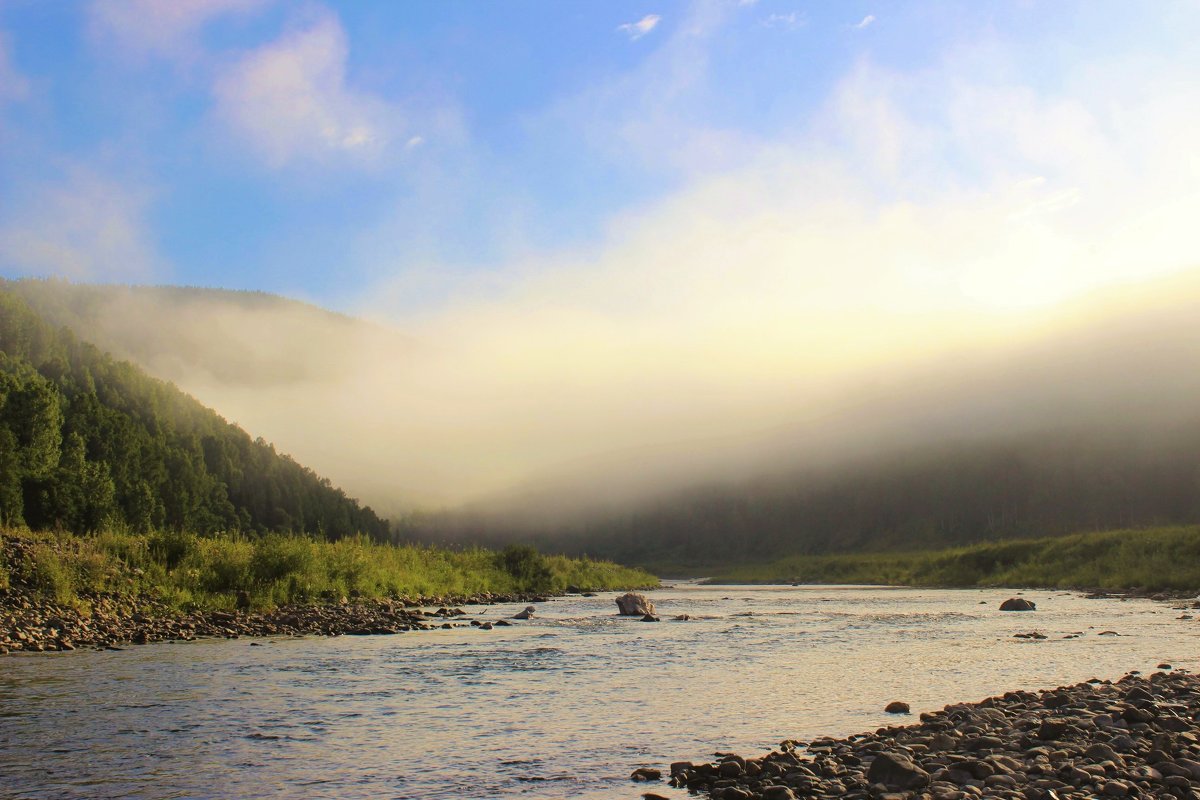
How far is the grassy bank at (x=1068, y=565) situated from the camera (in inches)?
2628

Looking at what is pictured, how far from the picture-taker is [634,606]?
153 feet

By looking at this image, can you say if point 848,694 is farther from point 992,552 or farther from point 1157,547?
point 992,552

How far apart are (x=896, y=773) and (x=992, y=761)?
1.39 metres

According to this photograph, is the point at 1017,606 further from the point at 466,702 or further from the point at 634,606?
the point at 466,702

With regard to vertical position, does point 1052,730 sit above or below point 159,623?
below

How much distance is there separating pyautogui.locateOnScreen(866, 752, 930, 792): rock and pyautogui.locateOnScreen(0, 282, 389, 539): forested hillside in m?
45.3

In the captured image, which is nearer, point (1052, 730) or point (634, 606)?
point (1052, 730)

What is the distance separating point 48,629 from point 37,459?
68317 mm

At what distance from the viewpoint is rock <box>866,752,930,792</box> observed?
9461 mm

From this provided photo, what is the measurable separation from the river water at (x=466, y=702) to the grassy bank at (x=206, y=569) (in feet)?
24.3

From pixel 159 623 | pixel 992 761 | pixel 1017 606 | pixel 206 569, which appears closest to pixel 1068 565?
pixel 1017 606

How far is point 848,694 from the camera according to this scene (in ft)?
56.9

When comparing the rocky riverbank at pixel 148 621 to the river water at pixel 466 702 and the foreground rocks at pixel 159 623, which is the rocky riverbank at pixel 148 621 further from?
the river water at pixel 466 702

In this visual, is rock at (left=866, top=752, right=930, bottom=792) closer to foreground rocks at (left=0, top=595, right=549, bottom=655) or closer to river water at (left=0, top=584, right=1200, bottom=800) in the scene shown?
river water at (left=0, top=584, right=1200, bottom=800)
